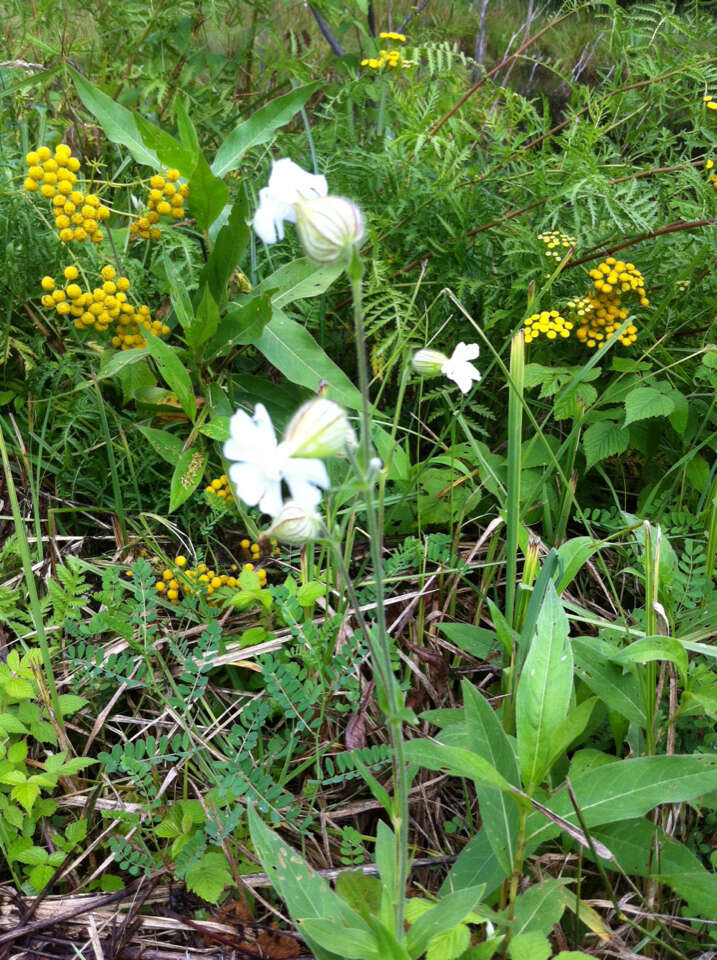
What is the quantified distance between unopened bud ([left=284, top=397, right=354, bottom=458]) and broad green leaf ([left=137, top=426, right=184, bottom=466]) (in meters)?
0.94

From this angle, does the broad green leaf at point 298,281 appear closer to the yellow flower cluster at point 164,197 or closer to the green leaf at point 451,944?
the yellow flower cluster at point 164,197

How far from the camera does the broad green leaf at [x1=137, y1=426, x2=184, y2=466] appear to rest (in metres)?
1.66

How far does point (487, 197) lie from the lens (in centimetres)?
200

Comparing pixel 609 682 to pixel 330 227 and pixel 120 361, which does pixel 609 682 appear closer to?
pixel 330 227

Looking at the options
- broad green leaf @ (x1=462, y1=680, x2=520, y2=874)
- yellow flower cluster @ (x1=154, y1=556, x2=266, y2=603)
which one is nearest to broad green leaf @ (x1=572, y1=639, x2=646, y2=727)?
broad green leaf @ (x1=462, y1=680, x2=520, y2=874)

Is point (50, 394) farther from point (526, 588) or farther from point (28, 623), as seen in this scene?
point (526, 588)

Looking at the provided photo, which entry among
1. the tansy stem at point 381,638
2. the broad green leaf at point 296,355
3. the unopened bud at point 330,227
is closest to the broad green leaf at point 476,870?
the tansy stem at point 381,638

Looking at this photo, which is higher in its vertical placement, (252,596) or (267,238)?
(267,238)

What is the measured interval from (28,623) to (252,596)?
492 mm

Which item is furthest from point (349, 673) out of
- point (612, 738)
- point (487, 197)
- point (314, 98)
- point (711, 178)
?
point (314, 98)

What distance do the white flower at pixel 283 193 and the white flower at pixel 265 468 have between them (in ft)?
0.80

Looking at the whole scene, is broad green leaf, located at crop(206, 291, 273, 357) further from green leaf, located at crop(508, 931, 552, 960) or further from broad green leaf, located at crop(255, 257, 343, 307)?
green leaf, located at crop(508, 931, 552, 960)

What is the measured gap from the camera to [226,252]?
1.68 m

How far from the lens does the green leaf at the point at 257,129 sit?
181 centimetres
